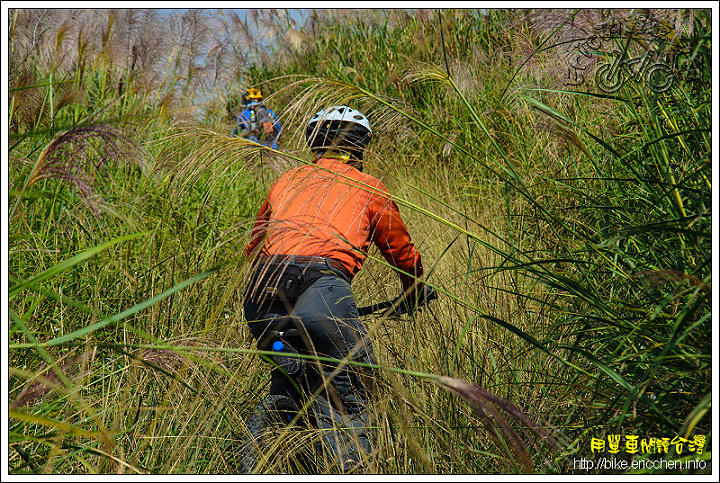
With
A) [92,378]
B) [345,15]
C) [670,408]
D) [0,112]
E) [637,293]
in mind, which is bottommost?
[92,378]

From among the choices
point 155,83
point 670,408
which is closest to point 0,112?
point 670,408

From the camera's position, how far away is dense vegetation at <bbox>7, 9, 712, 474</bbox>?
1539 mm

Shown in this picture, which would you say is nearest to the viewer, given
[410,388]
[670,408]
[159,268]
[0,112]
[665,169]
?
[0,112]

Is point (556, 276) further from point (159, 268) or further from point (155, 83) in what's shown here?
point (155, 83)

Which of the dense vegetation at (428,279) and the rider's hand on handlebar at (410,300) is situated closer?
the dense vegetation at (428,279)

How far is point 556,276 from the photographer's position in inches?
63.3

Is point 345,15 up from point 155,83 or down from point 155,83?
up

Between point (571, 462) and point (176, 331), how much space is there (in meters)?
1.87

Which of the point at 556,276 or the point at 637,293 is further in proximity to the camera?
the point at 637,293

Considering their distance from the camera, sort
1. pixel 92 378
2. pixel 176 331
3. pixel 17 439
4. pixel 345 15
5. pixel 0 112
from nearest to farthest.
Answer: pixel 17 439 → pixel 0 112 → pixel 92 378 → pixel 176 331 → pixel 345 15

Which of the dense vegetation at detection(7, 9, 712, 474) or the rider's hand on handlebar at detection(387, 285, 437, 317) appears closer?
the dense vegetation at detection(7, 9, 712, 474)

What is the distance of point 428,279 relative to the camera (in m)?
2.27

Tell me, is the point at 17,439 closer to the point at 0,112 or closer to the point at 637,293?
the point at 0,112

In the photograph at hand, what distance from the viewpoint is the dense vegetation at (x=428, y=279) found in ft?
5.05
